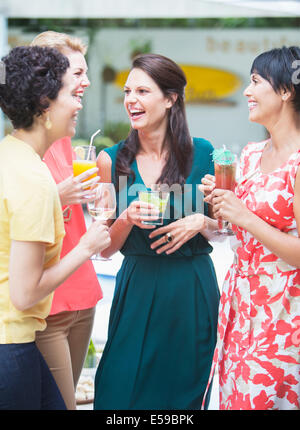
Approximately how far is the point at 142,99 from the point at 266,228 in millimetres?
812

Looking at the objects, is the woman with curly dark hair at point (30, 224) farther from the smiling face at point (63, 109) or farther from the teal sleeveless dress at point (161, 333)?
the teal sleeveless dress at point (161, 333)

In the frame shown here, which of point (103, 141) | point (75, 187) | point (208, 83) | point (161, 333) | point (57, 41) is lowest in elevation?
point (161, 333)

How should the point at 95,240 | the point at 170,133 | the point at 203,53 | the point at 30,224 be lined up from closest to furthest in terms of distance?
the point at 30,224 < the point at 95,240 < the point at 170,133 < the point at 203,53

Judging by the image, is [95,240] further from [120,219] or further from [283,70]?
[283,70]

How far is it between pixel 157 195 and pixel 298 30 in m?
12.0

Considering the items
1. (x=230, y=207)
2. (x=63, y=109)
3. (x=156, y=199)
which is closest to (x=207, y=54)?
(x=156, y=199)

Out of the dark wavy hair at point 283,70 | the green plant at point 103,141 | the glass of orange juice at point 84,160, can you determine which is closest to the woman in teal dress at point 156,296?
the glass of orange juice at point 84,160

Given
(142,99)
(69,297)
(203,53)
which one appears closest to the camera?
(69,297)

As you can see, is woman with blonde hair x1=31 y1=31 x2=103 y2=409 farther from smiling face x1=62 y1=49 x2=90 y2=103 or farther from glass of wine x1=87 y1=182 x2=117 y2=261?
glass of wine x1=87 y1=182 x2=117 y2=261

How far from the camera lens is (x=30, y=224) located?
1.55 m

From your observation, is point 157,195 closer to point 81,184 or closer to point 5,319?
point 81,184

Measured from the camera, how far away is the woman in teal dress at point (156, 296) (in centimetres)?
246

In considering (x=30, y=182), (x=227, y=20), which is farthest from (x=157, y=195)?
(x=227, y=20)

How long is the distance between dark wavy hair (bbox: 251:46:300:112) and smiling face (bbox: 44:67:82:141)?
760 mm
